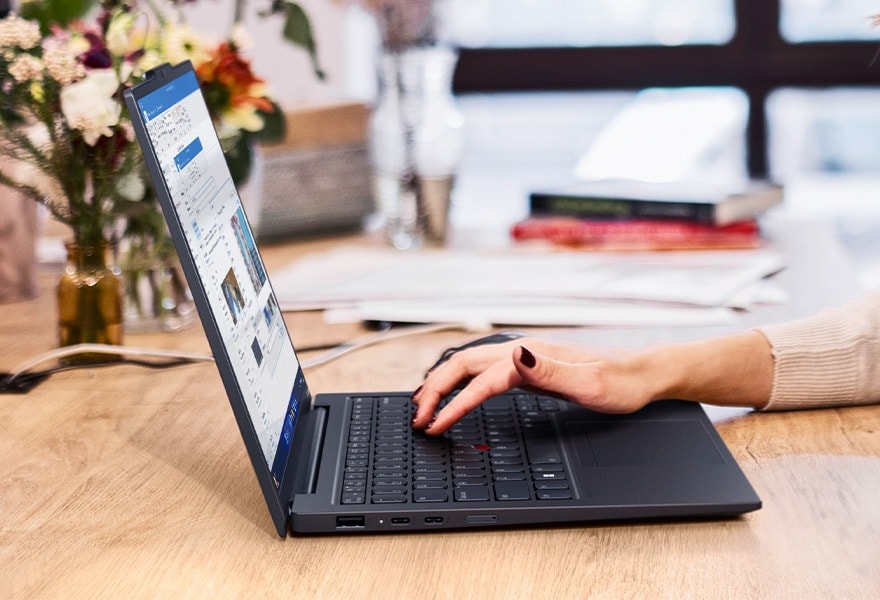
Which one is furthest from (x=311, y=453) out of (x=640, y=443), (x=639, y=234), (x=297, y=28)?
(x=639, y=234)

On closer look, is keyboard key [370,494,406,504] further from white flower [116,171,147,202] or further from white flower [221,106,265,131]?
white flower [221,106,265,131]

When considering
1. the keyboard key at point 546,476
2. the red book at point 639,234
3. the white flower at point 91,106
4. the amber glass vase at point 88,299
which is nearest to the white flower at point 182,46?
the white flower at point 91,106

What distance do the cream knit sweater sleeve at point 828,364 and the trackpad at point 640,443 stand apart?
12cm

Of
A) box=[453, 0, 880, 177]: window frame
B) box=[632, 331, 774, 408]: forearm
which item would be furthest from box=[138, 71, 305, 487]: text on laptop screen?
box=[453, 0, 880, 177]: window frame

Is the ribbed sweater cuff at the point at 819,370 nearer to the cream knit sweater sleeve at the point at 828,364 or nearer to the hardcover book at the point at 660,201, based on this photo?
the cream knit sweater sleeve at the point at 828,364

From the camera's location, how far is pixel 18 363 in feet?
4.09

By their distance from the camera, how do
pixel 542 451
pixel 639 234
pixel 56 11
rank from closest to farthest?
1. pixel 542 451
2. pixel 56 11
3. pixel 639 234

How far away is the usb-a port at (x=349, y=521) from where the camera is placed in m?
0.79

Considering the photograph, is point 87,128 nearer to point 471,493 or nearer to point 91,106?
point 91,106

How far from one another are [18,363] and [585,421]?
2.17 feet

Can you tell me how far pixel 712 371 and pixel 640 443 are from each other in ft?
0.44

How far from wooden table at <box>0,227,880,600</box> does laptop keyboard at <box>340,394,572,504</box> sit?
0.04 meters

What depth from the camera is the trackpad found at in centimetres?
87

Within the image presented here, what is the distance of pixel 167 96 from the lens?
2.81ft
